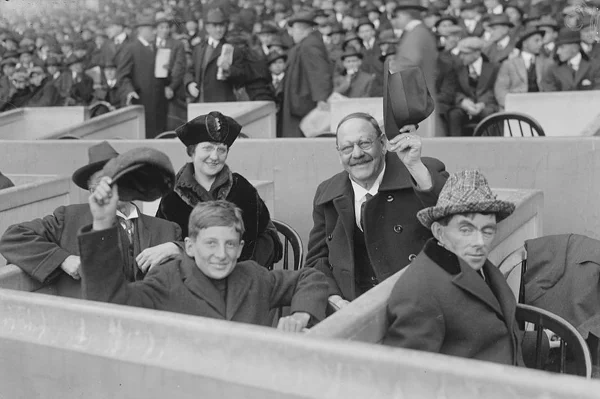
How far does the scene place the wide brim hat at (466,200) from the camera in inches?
121

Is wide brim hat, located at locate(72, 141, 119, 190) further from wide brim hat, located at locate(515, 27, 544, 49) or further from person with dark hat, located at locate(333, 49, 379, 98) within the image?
wide brim hat, located at locate(515, 27, 544, 49)

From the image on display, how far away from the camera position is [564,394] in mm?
1784

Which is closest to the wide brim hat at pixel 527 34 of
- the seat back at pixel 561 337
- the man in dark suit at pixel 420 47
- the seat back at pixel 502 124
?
the man in dark suit at pixel 420 47

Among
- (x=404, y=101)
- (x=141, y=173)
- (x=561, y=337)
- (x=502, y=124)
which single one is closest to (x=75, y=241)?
(x=141, y=173)

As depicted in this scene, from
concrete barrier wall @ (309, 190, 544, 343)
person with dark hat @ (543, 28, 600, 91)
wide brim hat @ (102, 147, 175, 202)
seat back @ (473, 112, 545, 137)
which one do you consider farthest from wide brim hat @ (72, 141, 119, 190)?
person with dark hat @ (543, 28, 600, 91)

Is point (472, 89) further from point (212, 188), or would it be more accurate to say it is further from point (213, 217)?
point (213, 217)

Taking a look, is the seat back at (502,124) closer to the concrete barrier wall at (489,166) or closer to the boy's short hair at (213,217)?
the concrete barrier wall at (489,166)

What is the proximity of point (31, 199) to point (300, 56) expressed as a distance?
4690 mm

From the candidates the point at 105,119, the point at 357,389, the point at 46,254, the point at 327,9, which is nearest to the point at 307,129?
the point at 105,119

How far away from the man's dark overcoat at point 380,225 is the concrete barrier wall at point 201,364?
64.3 inches

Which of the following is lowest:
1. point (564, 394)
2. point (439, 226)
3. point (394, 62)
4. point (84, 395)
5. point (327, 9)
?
point (84, 395)

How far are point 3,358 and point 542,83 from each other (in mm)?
7582

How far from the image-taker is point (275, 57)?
1039 centimetres

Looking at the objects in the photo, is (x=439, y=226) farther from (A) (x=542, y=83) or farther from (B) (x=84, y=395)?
(A) (x=542, y=83)
